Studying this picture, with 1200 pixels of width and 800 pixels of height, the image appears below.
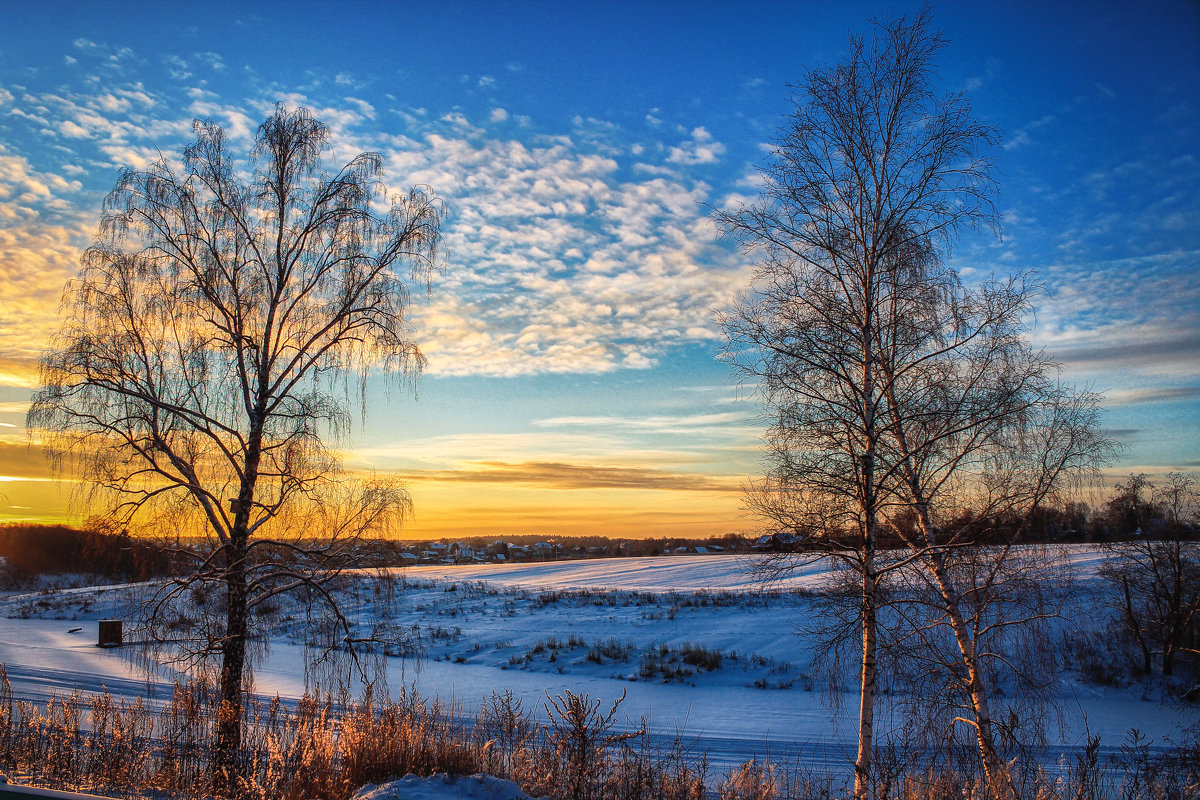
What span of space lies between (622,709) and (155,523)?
10047 mm

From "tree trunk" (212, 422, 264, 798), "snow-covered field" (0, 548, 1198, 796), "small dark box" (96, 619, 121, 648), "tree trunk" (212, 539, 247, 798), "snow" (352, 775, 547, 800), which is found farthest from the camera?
"small dark box" (96, 619, 121, 648)

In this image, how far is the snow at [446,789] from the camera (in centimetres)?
522

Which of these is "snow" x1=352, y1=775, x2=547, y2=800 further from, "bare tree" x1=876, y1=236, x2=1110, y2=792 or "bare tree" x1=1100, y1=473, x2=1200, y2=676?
"bare tree" x1=1100, y1=473, x2=1200, y2=676

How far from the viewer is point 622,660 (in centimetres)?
1973

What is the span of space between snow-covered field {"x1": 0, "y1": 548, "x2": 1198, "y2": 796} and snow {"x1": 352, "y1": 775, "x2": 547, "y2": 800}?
430 centimetres

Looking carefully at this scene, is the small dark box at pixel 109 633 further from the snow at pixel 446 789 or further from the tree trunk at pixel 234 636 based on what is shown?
the snow at pixel 446 789

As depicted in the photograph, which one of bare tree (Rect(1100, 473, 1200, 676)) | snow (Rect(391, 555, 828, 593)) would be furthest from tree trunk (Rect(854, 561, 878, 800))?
snow (Rect(391, 555, 828, 593))

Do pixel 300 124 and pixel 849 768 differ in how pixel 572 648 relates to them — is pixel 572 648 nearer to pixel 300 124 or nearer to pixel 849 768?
pixel 849 768

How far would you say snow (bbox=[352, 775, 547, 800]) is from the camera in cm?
522

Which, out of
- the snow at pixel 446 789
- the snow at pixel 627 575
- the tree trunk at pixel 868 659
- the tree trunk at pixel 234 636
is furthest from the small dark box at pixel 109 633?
the tree trunk at pixel 868 659

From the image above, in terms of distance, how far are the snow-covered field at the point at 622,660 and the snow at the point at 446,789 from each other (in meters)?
4.30

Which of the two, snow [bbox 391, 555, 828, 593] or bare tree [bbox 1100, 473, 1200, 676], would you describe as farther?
snow [bbox 391, 555, 828, 593]

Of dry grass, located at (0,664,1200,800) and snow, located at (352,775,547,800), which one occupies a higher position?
snow, located at (352,775,547,800)

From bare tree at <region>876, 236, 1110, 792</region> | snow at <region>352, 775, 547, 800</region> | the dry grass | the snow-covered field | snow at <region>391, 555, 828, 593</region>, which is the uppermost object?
bare tree at <region>876, 236, 1110, 792</region>
